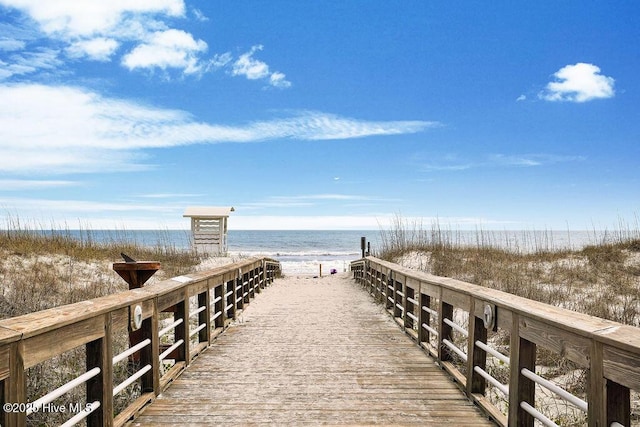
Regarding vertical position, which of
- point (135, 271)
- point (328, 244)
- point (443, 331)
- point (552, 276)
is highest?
point (135, 271)

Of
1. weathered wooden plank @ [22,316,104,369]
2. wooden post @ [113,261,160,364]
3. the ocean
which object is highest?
A: wooden post @ [113,261,160,364]

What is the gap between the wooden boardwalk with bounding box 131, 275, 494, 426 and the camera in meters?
3.71

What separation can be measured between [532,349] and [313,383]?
207cm

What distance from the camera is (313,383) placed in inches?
177

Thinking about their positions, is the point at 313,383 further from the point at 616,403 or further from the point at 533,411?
the point at 616,403

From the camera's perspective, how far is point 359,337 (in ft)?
21.5

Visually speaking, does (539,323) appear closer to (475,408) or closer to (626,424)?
(626,424)

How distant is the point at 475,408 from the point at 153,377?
2.66 meters

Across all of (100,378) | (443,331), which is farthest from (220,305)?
(100,378)

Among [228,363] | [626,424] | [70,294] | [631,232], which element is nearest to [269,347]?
[228,363]

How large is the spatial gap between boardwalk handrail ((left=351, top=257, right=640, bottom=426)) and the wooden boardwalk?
0.32 meters

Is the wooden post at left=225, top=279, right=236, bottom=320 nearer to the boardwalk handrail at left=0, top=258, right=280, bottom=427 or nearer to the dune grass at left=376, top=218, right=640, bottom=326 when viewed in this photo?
the boardwalk handrail at left=0, top=258, right=280, bottom=427

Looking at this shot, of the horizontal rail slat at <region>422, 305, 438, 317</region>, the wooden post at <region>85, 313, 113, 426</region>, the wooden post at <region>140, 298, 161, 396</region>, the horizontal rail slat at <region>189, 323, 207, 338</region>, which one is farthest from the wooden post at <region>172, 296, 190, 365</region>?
the horizontal rail slat at <region>422, 305, 438, 317</region>

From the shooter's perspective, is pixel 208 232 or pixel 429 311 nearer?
pixel 429 311
